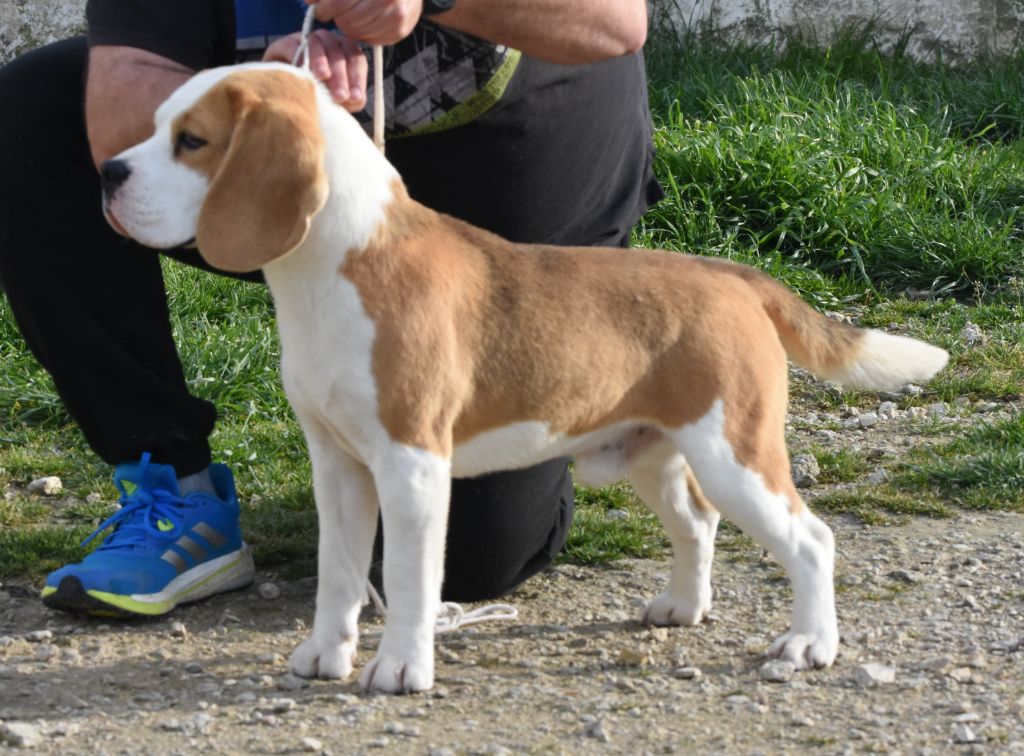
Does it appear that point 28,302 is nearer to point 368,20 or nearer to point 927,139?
point 368,20

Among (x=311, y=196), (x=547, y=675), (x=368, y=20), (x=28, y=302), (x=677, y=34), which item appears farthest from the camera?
(x=677, y=34)

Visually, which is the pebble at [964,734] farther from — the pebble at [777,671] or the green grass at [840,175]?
the green grass at [840,175]

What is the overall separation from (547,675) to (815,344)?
86cm

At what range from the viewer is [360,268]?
2.85 meters

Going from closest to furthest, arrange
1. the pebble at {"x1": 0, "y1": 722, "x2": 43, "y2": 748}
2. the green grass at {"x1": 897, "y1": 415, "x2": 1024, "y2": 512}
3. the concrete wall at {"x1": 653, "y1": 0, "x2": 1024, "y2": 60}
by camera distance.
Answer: the pebble at {"x1": 0, "y1": 722, "x2": 43, "y2": 748}, the green grass at {"x1": 897, "y1": 415, "x2": 1024, "y2": 512}, the concrete wall at {"x1": 653, "y1": 0, "x2": 1024, "y2": 60}

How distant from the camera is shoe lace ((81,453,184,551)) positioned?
365cm

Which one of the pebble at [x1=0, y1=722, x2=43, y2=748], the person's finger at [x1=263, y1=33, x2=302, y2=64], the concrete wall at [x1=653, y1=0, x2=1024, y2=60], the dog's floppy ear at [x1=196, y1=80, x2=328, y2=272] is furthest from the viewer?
the concrete wall at [x1=653, y1=0, x2=1024, y2=60]

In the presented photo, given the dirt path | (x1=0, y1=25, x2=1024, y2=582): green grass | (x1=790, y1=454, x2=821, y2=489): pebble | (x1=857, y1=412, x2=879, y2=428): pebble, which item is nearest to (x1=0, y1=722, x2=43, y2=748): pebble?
→ the dirt path

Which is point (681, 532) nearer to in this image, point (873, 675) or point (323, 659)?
point (873, 675)

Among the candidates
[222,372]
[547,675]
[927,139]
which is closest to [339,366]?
[547,675]

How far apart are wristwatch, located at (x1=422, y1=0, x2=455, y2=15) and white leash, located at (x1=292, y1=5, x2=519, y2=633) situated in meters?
0.12

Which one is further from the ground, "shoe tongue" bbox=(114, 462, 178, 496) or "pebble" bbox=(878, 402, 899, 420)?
"shoe tongue" bbox=(114, 462, 178, 496)

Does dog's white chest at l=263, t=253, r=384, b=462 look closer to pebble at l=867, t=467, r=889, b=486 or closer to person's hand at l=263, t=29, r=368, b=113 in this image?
person's hand at l=263, t=29, r=368, b=113

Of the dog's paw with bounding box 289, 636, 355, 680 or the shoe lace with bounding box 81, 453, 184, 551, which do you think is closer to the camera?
the dog's paw with bounding box 289, 636, 355, 680
